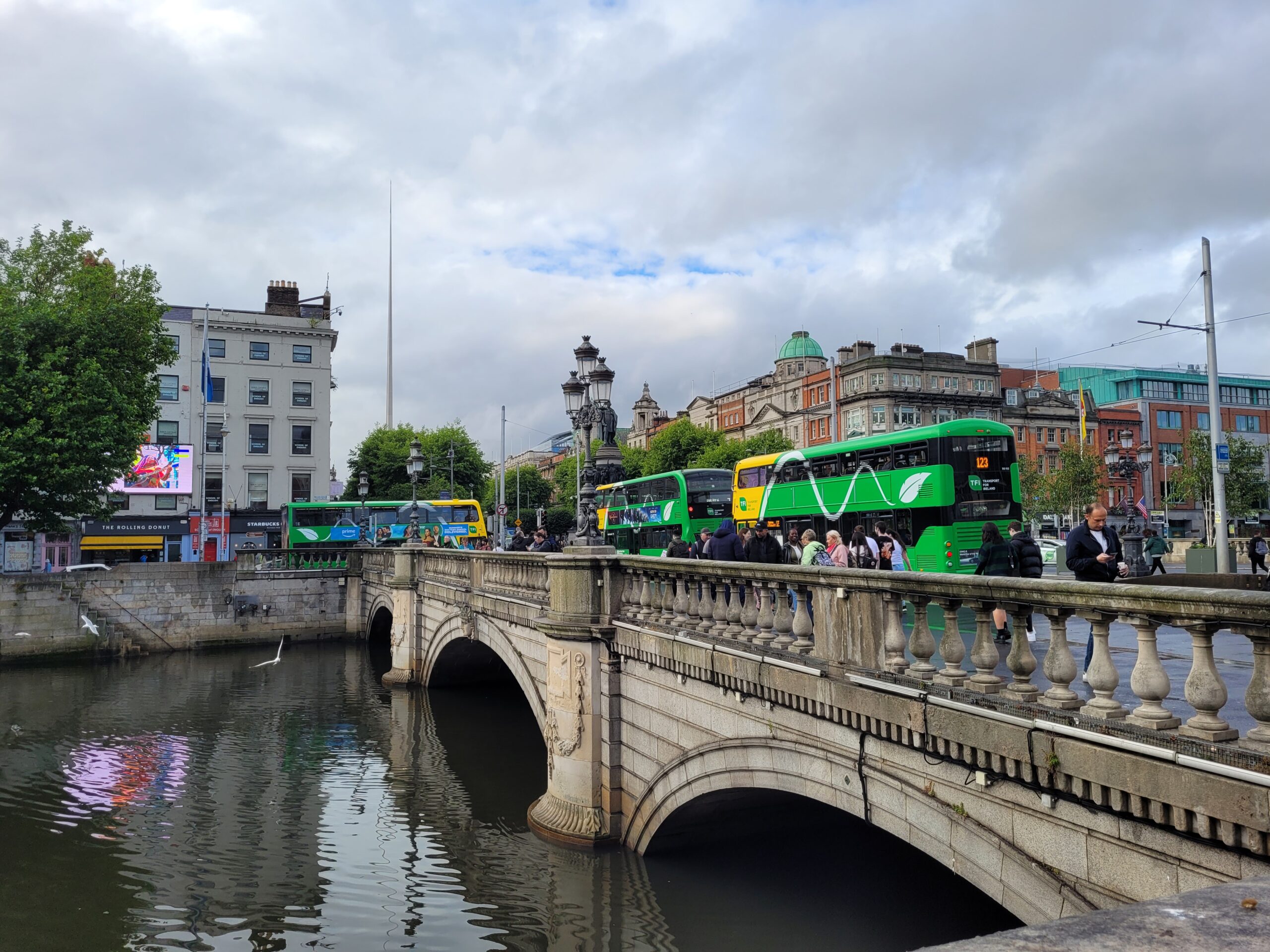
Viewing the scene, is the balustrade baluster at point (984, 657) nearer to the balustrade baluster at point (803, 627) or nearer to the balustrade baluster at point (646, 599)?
the balustrade baluster at point (803, 627)

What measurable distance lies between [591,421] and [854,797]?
7.83 m

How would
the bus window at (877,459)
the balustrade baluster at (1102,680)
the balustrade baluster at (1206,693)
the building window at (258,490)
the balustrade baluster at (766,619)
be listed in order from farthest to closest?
the building window at (258,490) < the bus window at (877,459) < the balustrade baluster at (766,619) < the balustrade baluster at (1102,680) < the balustrade baluster at (1206,693)

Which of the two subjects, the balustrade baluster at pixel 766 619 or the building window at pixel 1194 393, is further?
the building window at pixel 1194 393

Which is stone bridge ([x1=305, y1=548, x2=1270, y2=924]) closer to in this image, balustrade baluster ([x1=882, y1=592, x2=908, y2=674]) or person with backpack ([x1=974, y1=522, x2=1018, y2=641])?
balustrade baluster ([x1=882, y1=592, x2=908, y2=674])

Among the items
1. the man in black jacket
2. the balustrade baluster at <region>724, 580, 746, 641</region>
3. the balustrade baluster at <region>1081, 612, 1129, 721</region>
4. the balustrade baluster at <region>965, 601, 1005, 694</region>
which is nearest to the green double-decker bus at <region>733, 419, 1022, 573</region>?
the man in black jacket

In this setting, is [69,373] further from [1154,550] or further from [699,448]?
[699,448]

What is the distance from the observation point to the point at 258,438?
4956 centimetres

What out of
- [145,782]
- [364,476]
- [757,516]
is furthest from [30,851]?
[364,476]

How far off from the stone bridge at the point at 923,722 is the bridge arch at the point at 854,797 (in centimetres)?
2

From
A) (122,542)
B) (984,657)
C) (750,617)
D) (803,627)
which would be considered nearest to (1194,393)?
(122,542)

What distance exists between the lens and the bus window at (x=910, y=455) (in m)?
20.4

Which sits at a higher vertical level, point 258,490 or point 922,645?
point 258,490

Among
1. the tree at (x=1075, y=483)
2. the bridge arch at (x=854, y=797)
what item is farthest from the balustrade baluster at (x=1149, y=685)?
the tree at (x=1075, y=483)

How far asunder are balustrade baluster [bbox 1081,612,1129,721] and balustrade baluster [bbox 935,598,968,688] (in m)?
1.00
